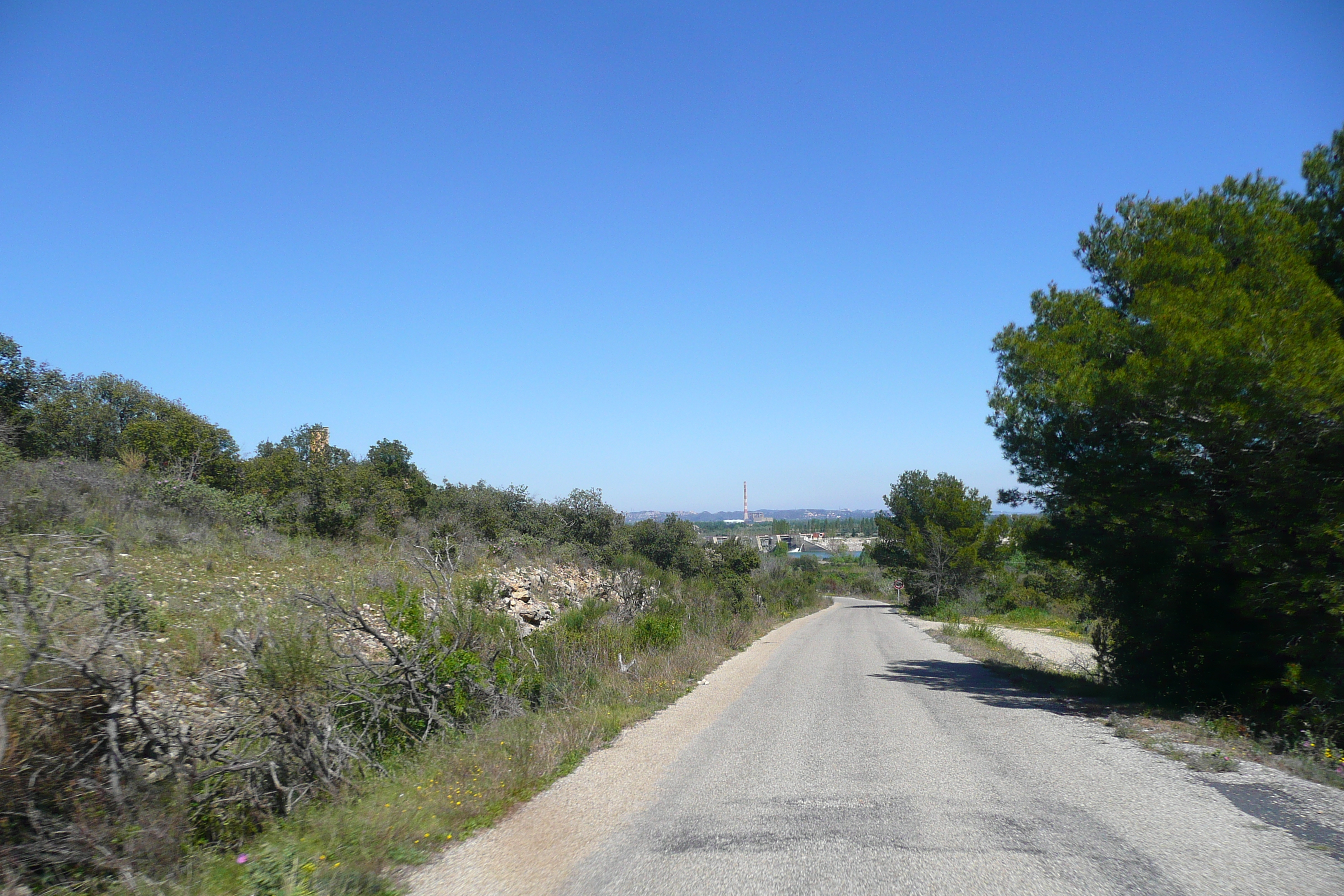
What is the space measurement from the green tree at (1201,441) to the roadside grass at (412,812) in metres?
8.00

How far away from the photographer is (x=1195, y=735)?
7938 mm

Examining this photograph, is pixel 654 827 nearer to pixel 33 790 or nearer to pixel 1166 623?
pixel 33 790

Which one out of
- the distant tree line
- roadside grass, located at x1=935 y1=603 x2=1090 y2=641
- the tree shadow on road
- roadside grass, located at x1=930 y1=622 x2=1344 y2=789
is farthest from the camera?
roadside grass, located at x1=935 y1=603 x2=1090 y2=641

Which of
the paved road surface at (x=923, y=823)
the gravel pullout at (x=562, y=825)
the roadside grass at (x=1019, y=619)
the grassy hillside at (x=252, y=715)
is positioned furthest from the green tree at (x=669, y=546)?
the paved road surface at (x=923, y=823)

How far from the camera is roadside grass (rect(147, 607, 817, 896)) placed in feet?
14.0

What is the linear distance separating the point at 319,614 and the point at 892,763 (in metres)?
6.00

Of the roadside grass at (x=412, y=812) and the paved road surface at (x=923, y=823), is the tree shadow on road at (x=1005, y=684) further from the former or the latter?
the roadside grass at (x=412, y=812)

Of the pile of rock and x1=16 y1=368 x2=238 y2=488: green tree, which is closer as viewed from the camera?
the pile of rock

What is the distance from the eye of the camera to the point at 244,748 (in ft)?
19.2

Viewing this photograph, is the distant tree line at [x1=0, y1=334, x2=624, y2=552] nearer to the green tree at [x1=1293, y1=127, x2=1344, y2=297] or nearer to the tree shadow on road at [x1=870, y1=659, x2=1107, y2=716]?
the tree shadow on road at [x1=870, y1=659, x2=1107, y2=716]

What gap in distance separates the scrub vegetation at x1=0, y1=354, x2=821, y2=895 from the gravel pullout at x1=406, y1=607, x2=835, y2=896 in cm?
24

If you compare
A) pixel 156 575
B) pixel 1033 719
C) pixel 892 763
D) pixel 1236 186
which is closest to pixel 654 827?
pixel 892 763

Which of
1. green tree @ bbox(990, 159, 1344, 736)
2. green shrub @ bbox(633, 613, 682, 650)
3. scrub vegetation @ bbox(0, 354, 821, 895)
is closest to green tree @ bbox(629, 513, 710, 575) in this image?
green shrub @ bbox(633, 613, 682, 650)

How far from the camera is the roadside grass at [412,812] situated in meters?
4.27
